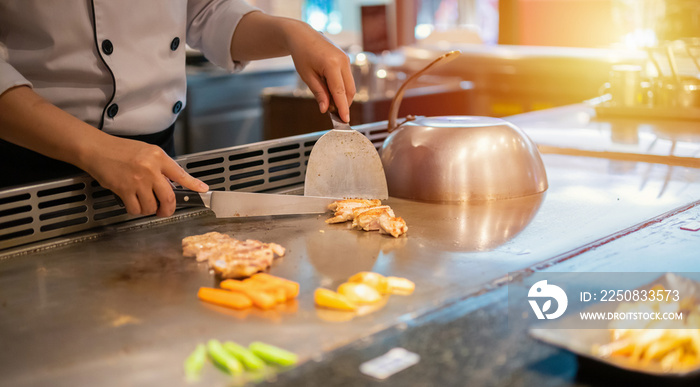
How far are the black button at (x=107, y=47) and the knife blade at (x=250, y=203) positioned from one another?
0.37 meters

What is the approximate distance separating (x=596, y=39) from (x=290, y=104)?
2.49 metres

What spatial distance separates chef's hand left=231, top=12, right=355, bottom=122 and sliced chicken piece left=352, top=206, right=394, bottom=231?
8.7 inches

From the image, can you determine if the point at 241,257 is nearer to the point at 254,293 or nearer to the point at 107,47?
the point at 254,293

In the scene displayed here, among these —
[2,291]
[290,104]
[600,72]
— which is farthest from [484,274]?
[600,72]

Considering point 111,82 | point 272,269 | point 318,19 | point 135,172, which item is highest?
point 318,19

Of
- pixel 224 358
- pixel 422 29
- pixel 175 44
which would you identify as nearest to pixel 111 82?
pixel 175 44

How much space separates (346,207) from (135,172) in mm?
404

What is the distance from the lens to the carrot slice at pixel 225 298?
931 millimetres

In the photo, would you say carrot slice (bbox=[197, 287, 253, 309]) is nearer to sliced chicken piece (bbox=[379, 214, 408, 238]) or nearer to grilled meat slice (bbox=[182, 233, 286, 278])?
grilled meat slice (bbox=[182, 233, 286, 278])

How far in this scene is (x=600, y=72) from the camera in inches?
152

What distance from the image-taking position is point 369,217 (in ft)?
4.15

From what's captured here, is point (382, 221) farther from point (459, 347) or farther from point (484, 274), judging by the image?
point (459, 347)

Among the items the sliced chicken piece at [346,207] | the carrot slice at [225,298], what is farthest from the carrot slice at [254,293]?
the sliced chicken piece at [346,207]

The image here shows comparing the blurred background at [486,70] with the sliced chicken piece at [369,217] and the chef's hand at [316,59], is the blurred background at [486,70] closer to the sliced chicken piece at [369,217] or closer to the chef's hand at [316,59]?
the chef's hand at [316,59]
